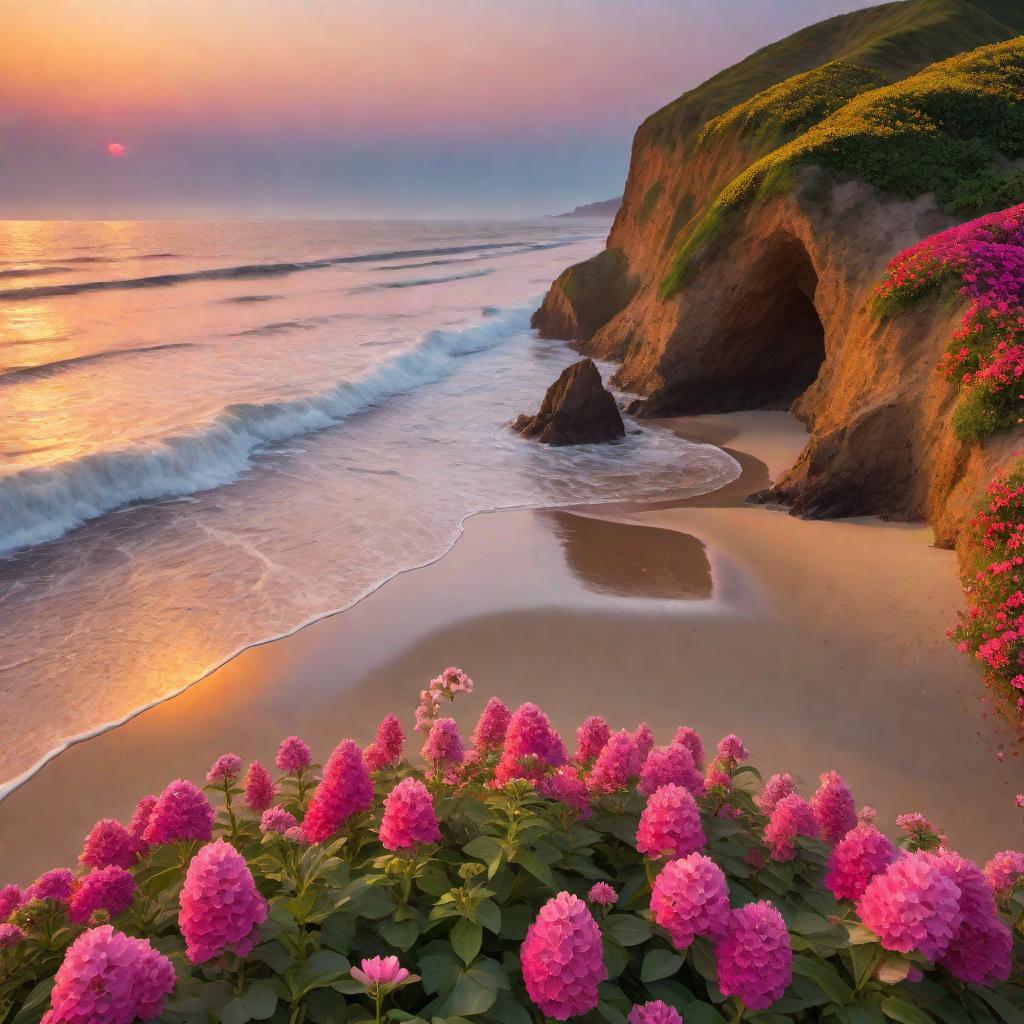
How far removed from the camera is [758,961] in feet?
6.65

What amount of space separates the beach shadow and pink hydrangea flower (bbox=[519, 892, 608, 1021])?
23.2ft

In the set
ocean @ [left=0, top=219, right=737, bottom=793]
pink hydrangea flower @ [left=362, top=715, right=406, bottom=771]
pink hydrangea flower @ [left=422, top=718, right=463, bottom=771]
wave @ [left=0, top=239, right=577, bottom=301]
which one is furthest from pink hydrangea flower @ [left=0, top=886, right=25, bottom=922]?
wave @ [left=0, top=239, right=577, bottom=301]

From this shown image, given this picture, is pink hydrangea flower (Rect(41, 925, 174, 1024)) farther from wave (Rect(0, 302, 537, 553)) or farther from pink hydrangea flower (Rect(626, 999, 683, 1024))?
wave (Rect(0, 302, 537, 553))

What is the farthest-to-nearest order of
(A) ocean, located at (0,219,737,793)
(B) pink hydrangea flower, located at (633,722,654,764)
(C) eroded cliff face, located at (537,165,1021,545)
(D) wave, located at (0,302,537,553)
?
(D) wave, located at (0,302,537,553)
(C) eroded cliff face, located at (537,165,1021,545)
(A) ocean, located at (0,219,737,793)
(B) pink hydrangea flower, located at (633,722,654,764)

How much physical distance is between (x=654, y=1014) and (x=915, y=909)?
→ 2.44 feet

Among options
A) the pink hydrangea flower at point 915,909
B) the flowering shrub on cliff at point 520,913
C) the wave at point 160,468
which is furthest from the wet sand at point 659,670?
the wave at point 160,468

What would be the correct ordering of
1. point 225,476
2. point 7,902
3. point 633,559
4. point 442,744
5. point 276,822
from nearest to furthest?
point 7,902
point 276,822
point 442,744
point 633,559
point 225,476

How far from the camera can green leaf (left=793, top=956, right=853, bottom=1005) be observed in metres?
2.16

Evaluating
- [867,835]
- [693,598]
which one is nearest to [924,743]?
[693,598]

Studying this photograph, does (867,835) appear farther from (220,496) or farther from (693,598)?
(220,496)

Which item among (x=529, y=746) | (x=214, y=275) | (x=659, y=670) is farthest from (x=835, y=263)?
(x=214, y=275)

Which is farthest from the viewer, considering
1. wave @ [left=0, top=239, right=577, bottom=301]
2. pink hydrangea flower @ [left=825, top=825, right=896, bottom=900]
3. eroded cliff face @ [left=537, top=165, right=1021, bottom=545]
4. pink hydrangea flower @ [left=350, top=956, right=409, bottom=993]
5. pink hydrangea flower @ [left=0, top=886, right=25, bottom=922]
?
wave @ [left=0, top=239, right=577, bottom=301]

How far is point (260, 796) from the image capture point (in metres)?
3.38

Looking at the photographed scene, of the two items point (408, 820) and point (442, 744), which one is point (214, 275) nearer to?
point (442, 744)
